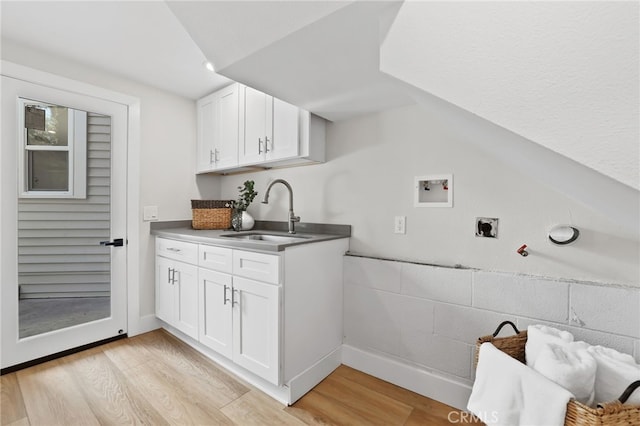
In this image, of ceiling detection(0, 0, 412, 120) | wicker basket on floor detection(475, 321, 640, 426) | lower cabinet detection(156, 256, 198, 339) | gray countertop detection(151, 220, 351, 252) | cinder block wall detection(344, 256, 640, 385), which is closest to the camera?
wicker basket on floor detection(475, 321, 640, 426)

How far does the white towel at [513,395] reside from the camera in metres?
0.88

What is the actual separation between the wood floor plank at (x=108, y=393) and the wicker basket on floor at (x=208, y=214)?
1274mm

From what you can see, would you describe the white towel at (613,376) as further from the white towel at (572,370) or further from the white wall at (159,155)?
the white wall at (159,155)

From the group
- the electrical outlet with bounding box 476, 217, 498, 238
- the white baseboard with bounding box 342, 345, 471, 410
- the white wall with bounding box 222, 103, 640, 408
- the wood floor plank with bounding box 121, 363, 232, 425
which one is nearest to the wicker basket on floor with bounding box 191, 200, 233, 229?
the white wall with bounding box 222, 103, 640, 408

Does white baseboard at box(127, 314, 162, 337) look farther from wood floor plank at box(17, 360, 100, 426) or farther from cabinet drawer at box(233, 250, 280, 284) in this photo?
cabinet drawer at box(233, 250, 280, 284)

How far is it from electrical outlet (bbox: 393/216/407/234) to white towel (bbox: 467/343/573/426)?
33.2 inches

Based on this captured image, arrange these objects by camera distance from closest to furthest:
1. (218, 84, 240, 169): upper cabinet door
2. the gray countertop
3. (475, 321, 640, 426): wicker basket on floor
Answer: (475, 321, 640, 426): wicker basket on floor
the gray countertop
(218, 84, 240, 169): upper cabinet door

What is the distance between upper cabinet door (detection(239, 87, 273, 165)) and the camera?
7.23 ft

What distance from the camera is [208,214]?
2.69 meters

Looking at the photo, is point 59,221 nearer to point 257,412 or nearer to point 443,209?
point 257,412

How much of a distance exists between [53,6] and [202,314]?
6.94ft

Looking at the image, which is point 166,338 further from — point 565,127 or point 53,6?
point 565,127

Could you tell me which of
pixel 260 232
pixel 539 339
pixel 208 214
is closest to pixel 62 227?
pixel 208 214

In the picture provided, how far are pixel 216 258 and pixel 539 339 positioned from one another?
1.86 meters
